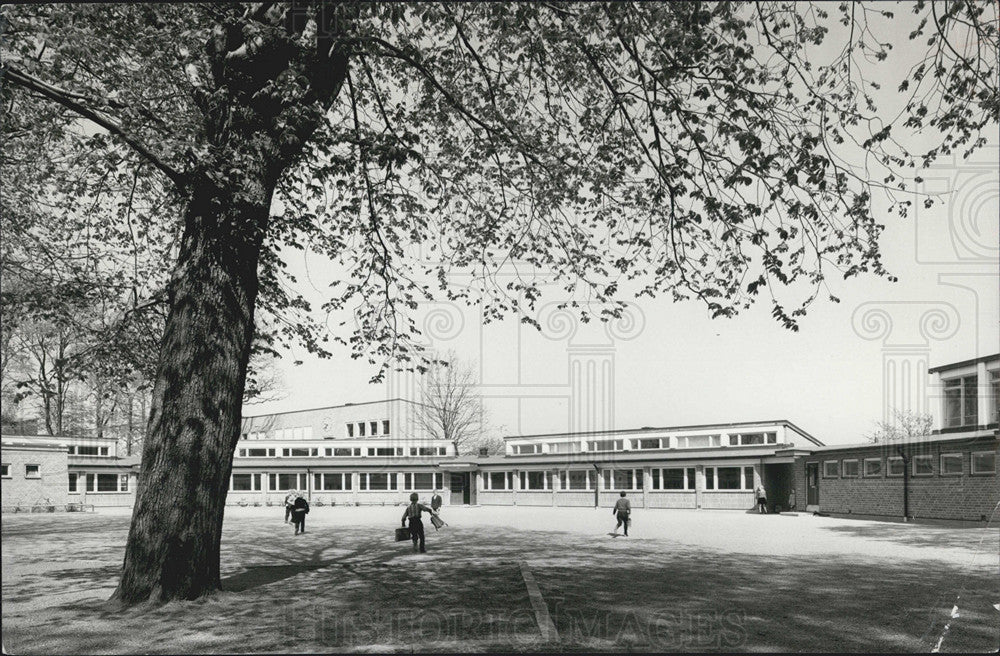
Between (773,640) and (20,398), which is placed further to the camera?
(20,398)

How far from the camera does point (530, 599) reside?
34.3 ft

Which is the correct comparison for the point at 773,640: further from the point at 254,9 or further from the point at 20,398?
the point at 20,398

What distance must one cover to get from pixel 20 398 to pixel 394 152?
26.6ft

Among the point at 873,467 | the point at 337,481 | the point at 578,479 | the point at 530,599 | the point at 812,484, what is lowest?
the point at 337,481

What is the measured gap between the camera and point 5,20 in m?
9.16

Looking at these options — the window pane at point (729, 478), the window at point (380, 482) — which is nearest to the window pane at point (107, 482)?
the window at point (380, 482)

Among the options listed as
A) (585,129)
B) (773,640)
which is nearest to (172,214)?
(585,129)

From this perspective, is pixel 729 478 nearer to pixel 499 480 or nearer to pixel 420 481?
pixel 499 480

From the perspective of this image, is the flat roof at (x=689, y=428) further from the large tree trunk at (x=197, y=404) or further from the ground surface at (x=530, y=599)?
the large tree trunk at (x=197, y=404)

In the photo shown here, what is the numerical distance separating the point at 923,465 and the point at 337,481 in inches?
1460

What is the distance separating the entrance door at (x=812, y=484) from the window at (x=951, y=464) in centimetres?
813

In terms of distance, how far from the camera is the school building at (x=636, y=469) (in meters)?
A: 28.9

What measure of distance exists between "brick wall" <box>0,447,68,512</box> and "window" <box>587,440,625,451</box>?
3437cm

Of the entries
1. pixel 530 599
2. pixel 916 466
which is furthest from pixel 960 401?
pixel 530 599
